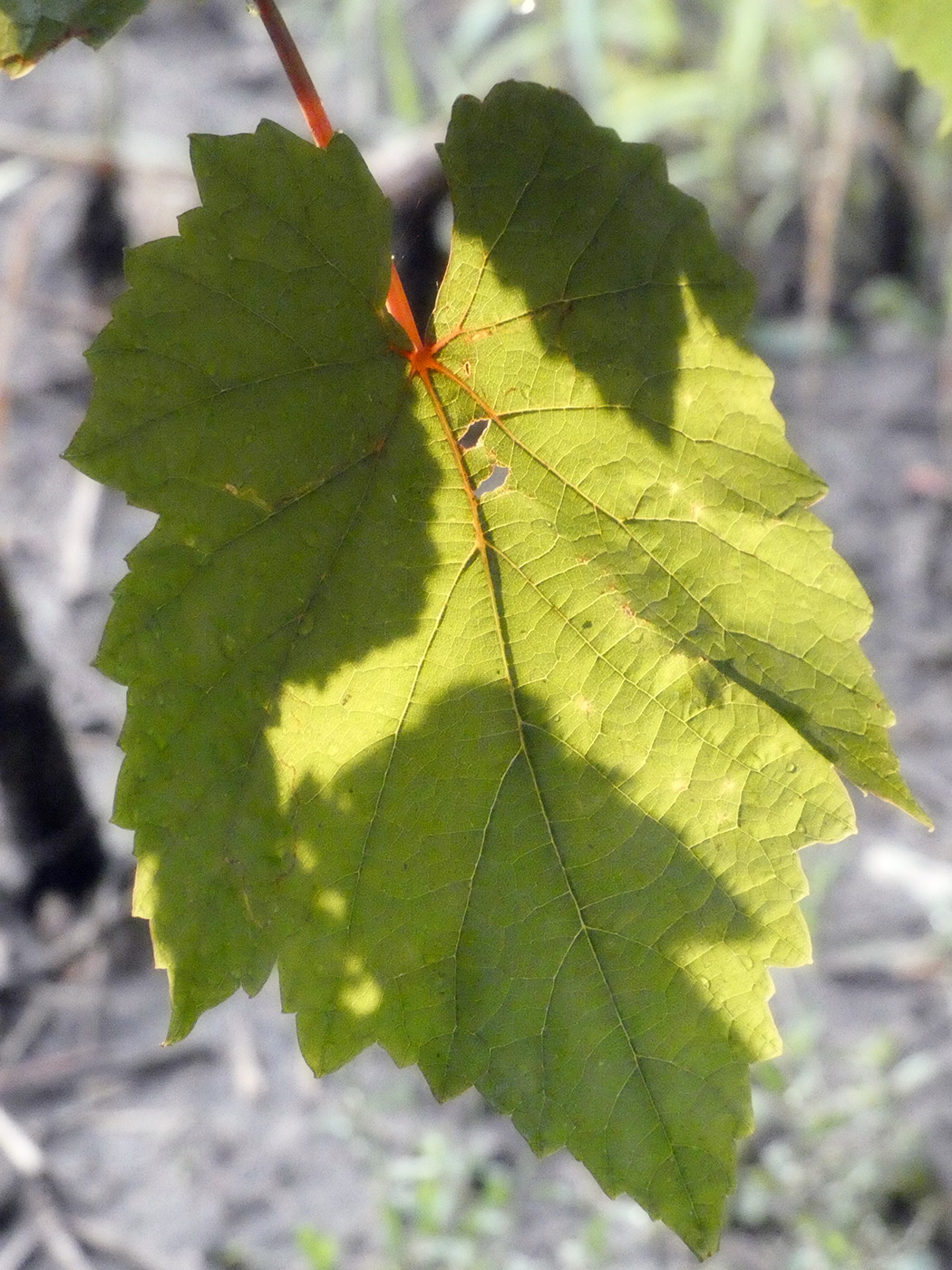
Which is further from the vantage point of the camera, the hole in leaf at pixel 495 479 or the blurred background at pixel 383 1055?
the blurred background at pixel 383 1055

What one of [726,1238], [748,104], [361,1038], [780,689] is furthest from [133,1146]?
[748,104]

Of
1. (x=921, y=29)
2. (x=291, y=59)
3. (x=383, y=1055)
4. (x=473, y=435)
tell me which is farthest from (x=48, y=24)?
(x=383, y=1055)

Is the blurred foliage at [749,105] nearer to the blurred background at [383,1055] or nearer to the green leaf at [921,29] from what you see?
the blurred background at [383,1055]

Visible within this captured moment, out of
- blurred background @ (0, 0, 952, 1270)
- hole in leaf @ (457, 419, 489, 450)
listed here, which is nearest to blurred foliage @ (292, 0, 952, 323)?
blurred background @ (0, 0, 952, 1270)

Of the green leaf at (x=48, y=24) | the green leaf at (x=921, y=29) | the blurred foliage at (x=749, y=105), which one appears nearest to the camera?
the green leaf at (x=48, y=24)

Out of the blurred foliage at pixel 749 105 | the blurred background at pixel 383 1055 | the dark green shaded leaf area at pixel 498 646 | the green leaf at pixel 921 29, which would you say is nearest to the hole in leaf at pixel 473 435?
the dark green shaded leaf area at pixel 498 646

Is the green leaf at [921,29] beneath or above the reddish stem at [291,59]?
beneath

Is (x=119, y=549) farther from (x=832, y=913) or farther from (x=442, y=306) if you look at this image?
(x=442, y=306)

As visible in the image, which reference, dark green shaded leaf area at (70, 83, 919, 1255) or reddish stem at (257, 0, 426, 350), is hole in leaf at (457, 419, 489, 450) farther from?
reddish stem at (257, 0, 426, 350)
